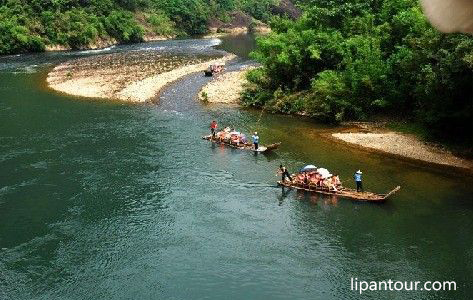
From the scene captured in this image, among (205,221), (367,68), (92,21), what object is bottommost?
(205,221)

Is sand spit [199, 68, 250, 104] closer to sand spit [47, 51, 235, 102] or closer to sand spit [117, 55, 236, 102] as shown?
sand spit [117, 55, 236, 102]

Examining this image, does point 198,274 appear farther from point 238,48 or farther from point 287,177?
point 238,48

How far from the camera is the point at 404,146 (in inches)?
1369

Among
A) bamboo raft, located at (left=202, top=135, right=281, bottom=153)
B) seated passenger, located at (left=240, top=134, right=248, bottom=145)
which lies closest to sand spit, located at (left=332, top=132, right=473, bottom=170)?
bamboo raft, located at (left=202, top=135, right=281, bottom=153)

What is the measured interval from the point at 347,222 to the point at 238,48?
7414cm

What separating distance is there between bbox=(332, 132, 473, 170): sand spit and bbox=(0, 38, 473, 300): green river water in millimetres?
1451

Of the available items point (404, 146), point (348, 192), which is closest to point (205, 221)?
point (348, 192)

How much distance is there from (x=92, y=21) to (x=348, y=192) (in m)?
84.0

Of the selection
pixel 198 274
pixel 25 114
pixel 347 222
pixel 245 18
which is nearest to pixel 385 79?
pixel 347 222

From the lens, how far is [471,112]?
31750mm

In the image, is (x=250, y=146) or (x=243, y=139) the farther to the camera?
(x=243, y=139)

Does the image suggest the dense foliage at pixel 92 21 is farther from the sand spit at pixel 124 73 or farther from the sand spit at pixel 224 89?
the sand spit at pixel 224 89

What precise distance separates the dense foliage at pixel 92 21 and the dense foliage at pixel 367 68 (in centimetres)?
5013

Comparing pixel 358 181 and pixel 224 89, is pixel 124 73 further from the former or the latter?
pixel 358 181
